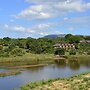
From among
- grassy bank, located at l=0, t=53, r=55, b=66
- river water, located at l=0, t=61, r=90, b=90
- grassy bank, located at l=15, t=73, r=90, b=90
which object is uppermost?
grassy bank, located at l=0, t=53, r=55, b=66

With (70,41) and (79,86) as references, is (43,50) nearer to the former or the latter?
(70,41)

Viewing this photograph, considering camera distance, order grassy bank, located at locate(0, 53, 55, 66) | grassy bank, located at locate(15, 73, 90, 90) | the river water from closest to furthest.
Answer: grassy bank, located at locate(15, 73, 90, 90), the river water, grassy bank, located at locate(0, 53, 55, 66)

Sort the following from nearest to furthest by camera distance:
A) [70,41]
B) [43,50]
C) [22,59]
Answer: [22,59] < [43,50] < [70,41]

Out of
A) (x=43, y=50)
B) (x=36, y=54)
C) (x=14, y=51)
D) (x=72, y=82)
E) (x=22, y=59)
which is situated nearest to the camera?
(x=72, y=82)

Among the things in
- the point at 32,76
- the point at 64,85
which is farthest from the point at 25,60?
the point at 64,85

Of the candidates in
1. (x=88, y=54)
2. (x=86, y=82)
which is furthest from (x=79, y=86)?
(x=88, y=54)

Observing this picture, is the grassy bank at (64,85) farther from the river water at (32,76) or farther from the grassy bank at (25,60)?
the grassy bank at (25,60)

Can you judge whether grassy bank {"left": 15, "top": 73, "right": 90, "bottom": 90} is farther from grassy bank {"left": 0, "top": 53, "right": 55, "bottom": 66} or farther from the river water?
grassy bank {"left": 0, "top": 53, "right": 55, "bottom": 66}

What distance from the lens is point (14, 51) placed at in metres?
97.4

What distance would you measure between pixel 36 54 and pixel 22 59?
13625mm

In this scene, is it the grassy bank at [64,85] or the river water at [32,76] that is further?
the river water at [32,76]

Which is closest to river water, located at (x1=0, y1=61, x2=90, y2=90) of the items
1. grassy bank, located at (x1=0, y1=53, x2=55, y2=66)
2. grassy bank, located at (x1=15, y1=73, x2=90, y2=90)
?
grassy bank, located at (x1=15, y1=73, x2=90, y2=90)

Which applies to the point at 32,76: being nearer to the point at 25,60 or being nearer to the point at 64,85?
the point at 64,85

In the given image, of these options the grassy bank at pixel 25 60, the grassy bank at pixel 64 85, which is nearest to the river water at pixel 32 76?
the grassy bank at pixel 64 85
